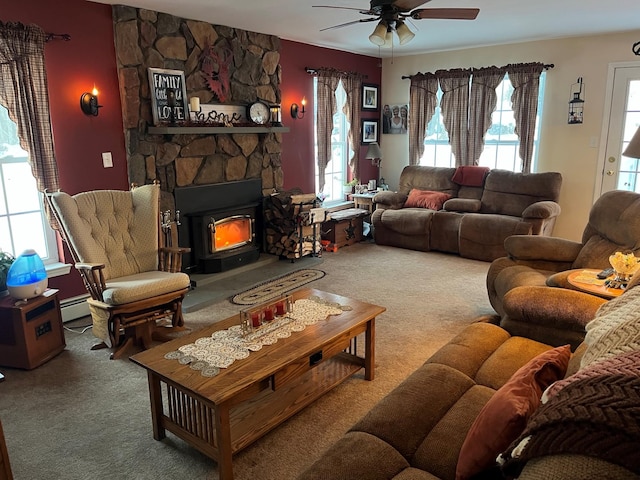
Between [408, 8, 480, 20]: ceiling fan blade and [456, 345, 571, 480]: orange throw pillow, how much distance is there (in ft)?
8.44

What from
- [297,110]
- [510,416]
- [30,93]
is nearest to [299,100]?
[297,110]

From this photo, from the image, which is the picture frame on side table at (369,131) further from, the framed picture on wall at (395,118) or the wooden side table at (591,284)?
the wooden side table at (591,284)

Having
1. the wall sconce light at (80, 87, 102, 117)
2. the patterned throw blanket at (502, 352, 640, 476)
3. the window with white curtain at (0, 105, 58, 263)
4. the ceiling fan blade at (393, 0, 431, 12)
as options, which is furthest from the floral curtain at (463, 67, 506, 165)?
the patterned throw blanket at (502, 352, 640, 476)

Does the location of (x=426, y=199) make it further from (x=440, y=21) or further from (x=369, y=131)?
(x=440, y=21)

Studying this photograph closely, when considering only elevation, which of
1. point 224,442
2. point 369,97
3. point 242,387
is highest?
point 369,97

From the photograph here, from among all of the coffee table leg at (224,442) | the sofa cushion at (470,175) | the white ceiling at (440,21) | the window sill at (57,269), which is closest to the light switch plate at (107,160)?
the window sill at (57,269)

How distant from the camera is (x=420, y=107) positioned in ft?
21.7

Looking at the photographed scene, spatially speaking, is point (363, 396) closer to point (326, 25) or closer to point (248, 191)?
point (248, 191)

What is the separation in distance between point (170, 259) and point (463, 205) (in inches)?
140

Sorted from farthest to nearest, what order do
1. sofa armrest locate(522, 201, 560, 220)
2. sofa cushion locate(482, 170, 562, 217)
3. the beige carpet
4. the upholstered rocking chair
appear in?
sofa cushion locate(482, 170, 562, 217) → sofa armrest locate(522, 201, 560, 220) → the upholstered rocking chair → the beige carpet

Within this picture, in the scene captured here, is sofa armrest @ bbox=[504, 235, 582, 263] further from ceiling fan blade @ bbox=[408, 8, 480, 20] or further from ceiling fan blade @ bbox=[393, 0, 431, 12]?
ceiling fan blade @ bbox=[393, 0, 431, 12]

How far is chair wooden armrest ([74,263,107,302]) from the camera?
3064 mm

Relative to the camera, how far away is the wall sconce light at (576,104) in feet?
18.0

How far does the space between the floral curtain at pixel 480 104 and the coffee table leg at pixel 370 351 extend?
164 inches
